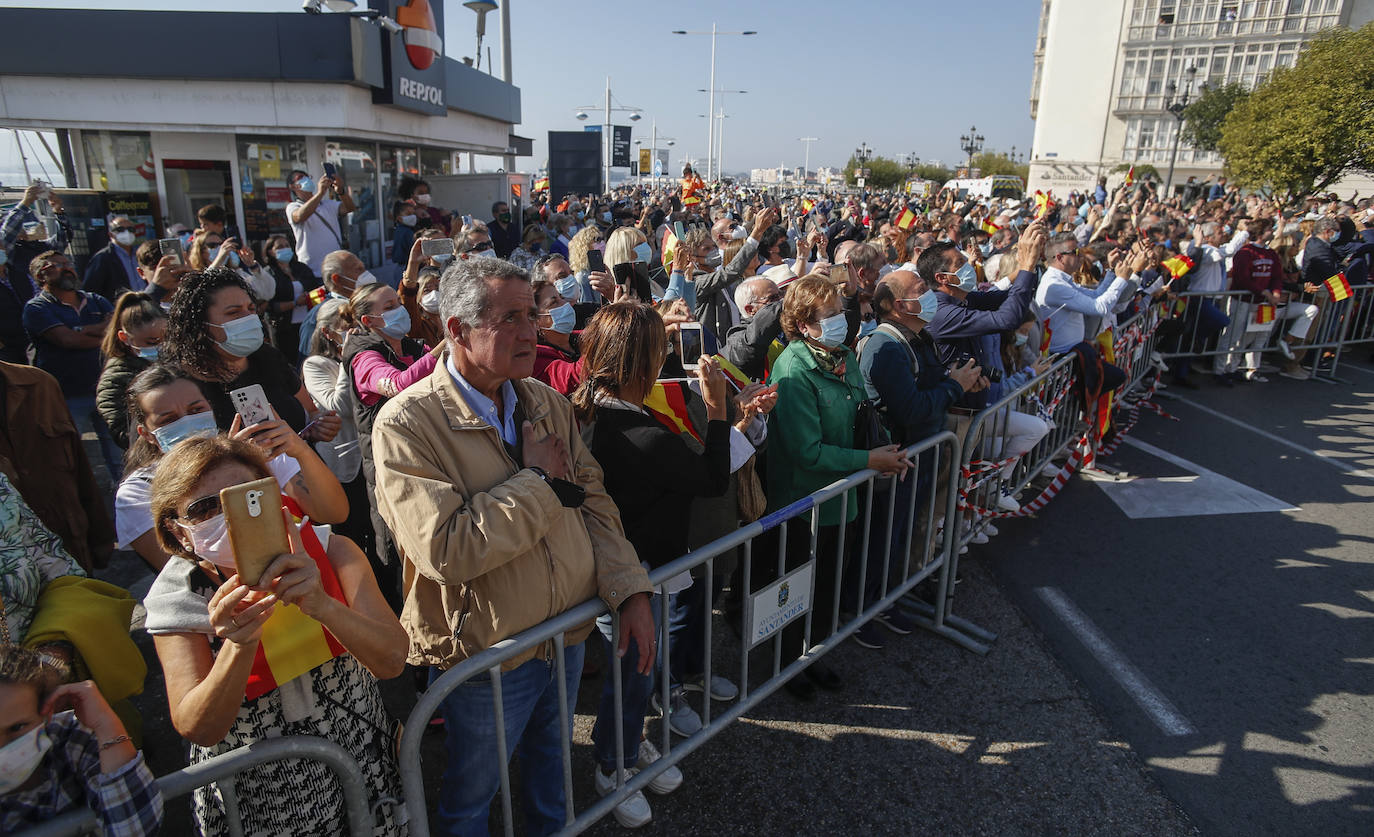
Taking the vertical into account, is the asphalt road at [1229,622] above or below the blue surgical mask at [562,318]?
below

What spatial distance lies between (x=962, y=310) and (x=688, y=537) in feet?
8.77

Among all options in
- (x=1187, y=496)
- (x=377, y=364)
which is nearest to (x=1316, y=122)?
(x=1187, y=496)

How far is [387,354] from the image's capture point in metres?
3.79

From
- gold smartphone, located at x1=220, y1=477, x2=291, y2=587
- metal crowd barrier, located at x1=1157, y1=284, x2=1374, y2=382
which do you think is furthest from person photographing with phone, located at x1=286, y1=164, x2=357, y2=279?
metal crowd barrier, located at x1=1157, y1=284, x2=1374, y2=382

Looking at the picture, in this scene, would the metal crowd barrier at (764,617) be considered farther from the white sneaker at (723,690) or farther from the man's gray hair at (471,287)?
the man's gray hair at (471,287)

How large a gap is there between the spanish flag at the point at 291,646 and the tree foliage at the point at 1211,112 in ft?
195

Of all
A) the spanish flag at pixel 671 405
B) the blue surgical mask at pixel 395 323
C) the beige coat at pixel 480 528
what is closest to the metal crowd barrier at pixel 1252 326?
the spanish flag at pixel 671 405

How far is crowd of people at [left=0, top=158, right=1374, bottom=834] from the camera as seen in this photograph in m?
1.85

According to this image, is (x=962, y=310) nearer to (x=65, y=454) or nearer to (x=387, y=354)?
(x=387, y=354)

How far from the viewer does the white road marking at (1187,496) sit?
19.2 feet

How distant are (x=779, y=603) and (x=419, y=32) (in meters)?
15.1

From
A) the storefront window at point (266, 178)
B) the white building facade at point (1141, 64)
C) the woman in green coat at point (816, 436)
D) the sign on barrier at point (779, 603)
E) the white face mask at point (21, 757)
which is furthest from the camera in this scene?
the white building facade at point (1141, 64)

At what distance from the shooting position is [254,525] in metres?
1.56

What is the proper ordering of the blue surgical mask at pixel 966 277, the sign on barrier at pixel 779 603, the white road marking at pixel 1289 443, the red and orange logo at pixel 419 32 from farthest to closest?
1. the red and orange logo at pixel 419 32
2. the white road marking at pixel 1289 443
3. the blue surgical mask at pixel 966 277
4. the sign on barrier at pixel 779 603
